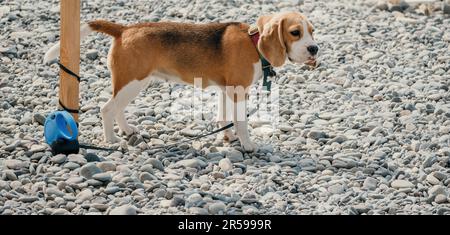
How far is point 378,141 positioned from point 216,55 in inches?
66.7

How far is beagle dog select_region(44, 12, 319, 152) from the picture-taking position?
6535 mm

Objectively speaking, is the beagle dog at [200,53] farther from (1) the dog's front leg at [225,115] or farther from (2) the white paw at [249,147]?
(1) the dog's front leg at [225,115]

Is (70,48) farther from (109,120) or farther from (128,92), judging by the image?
(109,120)

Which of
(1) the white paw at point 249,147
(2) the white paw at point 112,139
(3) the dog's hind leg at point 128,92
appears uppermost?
(3) the dog's hind leg at point 128,92

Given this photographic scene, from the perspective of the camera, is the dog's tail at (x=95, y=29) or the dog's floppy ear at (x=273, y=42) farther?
the dog's tail at (x=95, y=29)

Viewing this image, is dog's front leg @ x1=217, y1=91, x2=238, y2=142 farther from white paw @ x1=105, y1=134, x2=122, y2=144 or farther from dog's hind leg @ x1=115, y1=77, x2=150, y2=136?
white paw @ x1=105, y1=134, x2=122, y2=144

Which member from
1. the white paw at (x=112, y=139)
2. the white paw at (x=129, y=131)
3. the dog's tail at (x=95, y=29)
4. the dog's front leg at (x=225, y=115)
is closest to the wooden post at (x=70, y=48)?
the dog's tail at (x=95, y=29)

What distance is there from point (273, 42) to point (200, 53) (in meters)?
0.67

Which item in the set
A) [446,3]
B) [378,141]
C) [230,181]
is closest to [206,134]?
[230,181]

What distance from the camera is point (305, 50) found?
6461 mm

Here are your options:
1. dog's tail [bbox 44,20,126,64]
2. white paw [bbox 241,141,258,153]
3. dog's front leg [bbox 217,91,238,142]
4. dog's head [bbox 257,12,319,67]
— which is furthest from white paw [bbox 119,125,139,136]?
dog's head [bbox 257,12,319,67]

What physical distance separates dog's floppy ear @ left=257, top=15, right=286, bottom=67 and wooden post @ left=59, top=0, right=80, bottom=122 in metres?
1.51

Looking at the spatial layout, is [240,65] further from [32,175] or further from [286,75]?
[286,75]

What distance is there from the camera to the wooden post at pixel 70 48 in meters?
6.45
